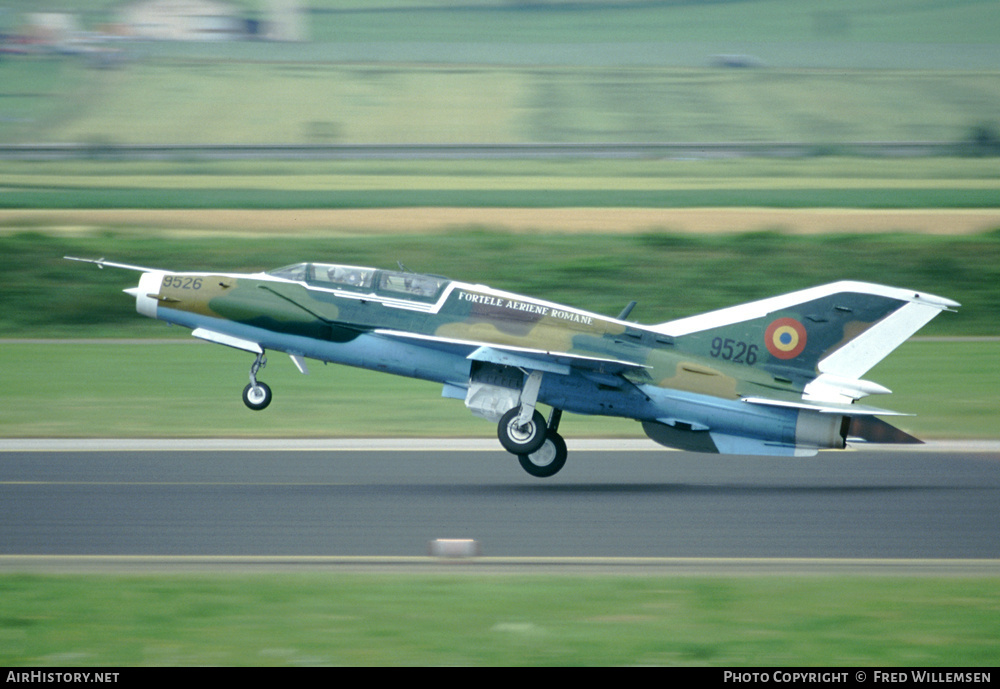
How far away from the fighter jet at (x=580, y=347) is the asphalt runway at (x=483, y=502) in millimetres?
811

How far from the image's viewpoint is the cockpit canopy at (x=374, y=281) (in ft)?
50.7

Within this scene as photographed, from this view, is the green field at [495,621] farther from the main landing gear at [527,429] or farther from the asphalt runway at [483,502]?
the main landing gear at [527,429]

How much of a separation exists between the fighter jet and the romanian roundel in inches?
0.8

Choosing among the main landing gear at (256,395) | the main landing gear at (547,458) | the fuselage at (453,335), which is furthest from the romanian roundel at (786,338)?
the main landing gear at (256,395)

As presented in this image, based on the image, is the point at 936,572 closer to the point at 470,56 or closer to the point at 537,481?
the point at 537,481

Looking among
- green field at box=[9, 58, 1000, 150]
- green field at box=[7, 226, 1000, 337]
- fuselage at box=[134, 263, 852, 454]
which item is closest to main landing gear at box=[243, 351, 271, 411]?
fuselage at box=[134, 263, 852, 454]

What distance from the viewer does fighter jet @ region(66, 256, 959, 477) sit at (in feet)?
48.8

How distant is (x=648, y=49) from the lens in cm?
7462

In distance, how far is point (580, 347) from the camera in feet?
50.1

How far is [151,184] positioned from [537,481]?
3198cm

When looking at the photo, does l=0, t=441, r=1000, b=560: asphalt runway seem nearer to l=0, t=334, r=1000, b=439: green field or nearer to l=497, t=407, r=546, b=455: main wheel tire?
l=497, t=407, r=546, b=455: main wheel tire

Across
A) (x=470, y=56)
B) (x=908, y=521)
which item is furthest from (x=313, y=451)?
(x=470, y=56)

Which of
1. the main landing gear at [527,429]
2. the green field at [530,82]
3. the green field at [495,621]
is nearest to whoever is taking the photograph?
the green field at [495,621]

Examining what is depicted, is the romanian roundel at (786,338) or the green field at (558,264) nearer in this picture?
the romanian roundel at (786,338)
